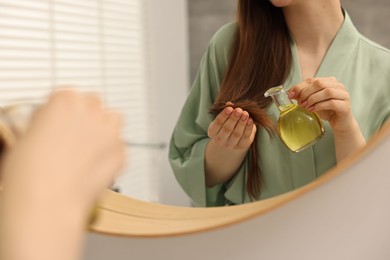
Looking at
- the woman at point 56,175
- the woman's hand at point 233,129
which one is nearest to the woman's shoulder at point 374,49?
the woman's hand at point 233,129

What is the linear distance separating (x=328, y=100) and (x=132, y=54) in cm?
22

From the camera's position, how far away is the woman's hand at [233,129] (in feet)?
1.59

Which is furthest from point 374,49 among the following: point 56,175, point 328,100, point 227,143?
point 56,175

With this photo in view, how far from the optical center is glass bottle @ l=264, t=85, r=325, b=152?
18.1 inches

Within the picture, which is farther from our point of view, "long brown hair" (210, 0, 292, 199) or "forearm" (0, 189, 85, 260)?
"long brown hair" (210, 0, 292, 199)

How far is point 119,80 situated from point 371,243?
32cm

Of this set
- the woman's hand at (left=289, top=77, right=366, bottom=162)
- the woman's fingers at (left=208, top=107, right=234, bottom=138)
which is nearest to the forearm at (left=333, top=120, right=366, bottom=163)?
the woman's hand at (left=289, top=77, right=366, bottom=162)

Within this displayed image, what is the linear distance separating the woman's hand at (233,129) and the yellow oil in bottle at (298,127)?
31mm

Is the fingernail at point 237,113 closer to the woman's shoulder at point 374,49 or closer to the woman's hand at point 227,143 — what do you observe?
the woman's hand at point 227,143

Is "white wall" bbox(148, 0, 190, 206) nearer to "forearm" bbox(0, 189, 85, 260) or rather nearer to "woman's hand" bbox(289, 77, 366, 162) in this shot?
"woman's hand" bbox(289, 77, 366, 162)

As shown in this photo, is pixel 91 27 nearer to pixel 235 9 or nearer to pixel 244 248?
pixel 235 9

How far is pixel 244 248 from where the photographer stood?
0.50m

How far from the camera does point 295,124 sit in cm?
47

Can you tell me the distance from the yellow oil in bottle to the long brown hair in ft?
0.05
